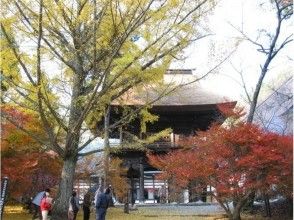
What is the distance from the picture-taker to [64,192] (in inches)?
327

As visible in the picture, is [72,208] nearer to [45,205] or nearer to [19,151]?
[45,205]

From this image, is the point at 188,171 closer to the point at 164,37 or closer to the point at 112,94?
the point at 112,94

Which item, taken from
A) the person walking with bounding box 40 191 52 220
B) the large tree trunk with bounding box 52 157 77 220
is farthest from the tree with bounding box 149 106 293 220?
the person walking with bounding box 40 191 52 220

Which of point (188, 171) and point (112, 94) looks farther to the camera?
point (188, 171)

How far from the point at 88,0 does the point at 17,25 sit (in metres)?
1.17

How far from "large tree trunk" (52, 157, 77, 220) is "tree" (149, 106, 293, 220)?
2413 millimetres

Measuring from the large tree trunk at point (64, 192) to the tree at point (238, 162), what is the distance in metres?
2.41

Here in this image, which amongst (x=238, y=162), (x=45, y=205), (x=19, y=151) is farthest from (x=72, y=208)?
(x=238, y=162)

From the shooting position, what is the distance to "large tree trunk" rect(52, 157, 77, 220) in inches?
324

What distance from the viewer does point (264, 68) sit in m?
11.5

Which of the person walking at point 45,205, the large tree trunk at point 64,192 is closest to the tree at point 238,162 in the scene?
the large tree trunk at point 64,192

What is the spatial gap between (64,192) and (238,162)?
3.29 meters

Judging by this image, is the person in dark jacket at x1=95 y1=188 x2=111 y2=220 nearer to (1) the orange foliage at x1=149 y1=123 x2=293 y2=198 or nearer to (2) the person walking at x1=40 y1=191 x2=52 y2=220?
(2) the person walking at x1=40 y1=191 x2=52 y2=220

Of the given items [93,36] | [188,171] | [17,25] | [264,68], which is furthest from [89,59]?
[264,68]
